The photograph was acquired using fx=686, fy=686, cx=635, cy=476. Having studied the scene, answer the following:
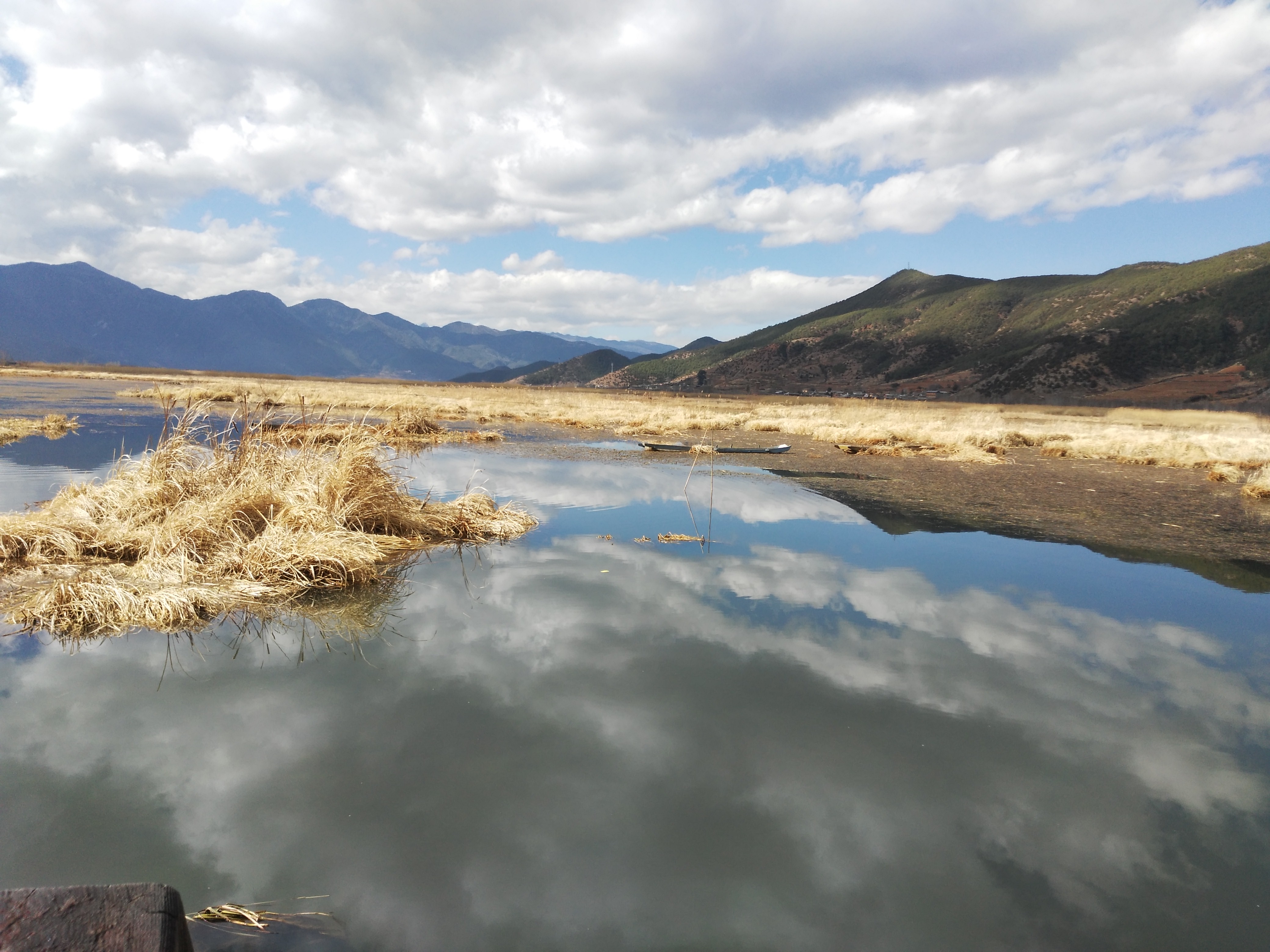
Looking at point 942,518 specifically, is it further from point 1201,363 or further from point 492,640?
point 1201,363

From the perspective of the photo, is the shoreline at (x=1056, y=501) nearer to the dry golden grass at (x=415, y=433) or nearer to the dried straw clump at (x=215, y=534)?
the dry golden grass at (x=415, y=433)

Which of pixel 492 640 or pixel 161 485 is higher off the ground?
pixel 161 485

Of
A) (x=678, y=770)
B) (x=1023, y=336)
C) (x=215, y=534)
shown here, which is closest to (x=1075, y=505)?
(x=678, y=770)

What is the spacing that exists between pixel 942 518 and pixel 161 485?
450 inches

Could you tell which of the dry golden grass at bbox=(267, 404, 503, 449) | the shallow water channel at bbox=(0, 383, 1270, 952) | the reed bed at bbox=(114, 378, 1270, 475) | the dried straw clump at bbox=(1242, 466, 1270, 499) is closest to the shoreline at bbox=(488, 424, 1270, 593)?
the dried straw clump at bbox=(1242, 466, 1270, 499)

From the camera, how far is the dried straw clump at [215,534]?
6.17 meters

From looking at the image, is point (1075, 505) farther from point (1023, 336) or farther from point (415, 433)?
point (1023, 336)

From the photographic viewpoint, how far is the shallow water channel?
301cm

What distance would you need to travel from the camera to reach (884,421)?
29.9 metres

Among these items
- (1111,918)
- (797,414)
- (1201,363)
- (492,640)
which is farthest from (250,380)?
(1201,363)

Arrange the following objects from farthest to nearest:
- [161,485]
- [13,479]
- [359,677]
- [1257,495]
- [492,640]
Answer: [1257,495]
[13,479]
[161,485]
[492,640]
[359,677]

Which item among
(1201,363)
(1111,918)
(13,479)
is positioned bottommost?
(1111,918)

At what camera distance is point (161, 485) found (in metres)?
8.38

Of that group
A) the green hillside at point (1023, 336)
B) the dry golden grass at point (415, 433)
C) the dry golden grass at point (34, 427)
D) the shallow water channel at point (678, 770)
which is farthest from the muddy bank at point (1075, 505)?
the green hillside at point (1023, 336)
